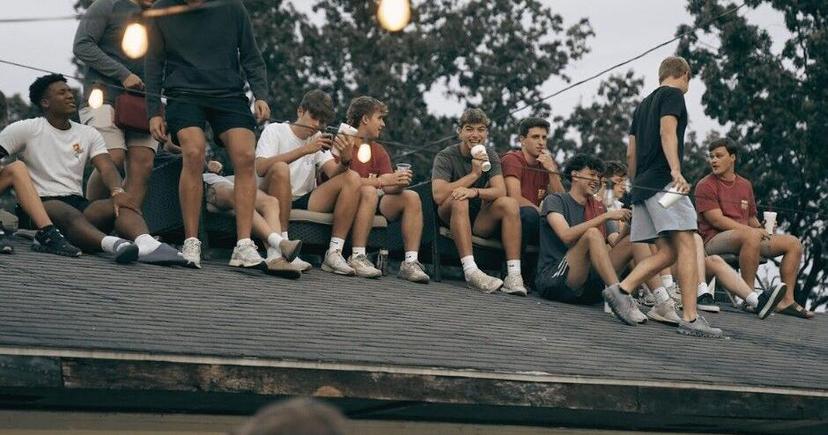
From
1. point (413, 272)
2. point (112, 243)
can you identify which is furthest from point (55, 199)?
point (413, 272)

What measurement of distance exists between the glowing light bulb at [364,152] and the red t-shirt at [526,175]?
111 cm

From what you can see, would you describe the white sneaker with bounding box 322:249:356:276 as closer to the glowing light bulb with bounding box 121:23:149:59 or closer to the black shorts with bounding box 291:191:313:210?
the black shorts with bounding box 291:191:313:210

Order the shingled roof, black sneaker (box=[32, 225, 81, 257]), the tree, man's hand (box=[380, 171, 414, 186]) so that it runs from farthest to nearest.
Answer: the tree, man's hand (box=[380, 171, 414, 186]), black sneaker (box=[32, 225, 81, 257]), the shingled roof

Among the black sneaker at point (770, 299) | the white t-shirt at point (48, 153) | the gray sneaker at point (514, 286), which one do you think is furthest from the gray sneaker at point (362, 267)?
the black sneaker at point (770, 299)

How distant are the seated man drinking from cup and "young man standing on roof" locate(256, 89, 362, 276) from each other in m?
3.49

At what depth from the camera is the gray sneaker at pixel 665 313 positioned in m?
10.1

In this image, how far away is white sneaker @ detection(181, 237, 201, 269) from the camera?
884 centimetres

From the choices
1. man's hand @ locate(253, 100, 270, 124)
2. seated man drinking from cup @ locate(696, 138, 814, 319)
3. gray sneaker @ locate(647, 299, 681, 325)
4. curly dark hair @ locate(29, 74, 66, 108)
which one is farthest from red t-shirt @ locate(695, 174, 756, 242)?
curly dark hair @ locate(29, 74, 66, 108)

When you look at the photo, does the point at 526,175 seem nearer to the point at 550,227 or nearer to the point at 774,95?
the point at 550,227

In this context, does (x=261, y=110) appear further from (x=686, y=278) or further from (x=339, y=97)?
(x=339, y=97)

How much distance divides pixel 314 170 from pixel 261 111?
3.71 feet

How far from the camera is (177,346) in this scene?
20.9 ft

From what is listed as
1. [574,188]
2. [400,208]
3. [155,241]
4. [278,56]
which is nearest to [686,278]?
[574,188]

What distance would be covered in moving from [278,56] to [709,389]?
26102mm
